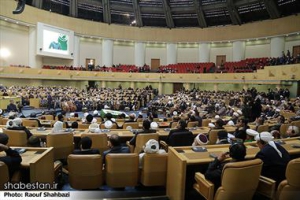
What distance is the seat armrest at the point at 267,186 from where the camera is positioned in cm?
300

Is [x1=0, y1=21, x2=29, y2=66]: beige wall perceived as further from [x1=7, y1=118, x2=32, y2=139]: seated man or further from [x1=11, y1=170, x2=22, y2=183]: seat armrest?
[x1=11, y1=170, x2=22, y2=183]: seat armrest

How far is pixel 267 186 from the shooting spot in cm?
304

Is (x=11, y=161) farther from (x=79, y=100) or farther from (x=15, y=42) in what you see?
(x=15, y=42)

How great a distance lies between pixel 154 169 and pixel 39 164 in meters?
1.65

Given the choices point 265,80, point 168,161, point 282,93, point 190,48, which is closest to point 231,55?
point 190,48

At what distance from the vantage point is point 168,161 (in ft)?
12.1

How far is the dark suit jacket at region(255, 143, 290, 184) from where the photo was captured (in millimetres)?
3207

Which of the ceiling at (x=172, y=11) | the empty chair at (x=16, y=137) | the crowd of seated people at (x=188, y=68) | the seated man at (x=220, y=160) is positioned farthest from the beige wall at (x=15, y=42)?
the seated man at (x=220, y=160)

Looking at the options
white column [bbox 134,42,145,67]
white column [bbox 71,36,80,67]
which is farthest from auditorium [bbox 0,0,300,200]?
white column [bbox 134,42,145,67]

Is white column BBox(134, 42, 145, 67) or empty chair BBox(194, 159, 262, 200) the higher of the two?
white column BBox(134, 42, 145, 67)

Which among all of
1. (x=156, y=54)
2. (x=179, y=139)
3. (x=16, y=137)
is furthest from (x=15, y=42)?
(x=179, y=139)

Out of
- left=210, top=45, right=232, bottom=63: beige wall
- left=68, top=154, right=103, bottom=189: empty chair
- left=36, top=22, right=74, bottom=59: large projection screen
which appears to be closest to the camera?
left=68, top=154, right=103, bottom=189: empty chair

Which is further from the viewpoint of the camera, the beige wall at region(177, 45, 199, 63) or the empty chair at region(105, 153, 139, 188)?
the beige wall at region(177, 45, 199, 63)

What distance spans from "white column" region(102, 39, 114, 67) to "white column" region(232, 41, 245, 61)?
14.5 m
